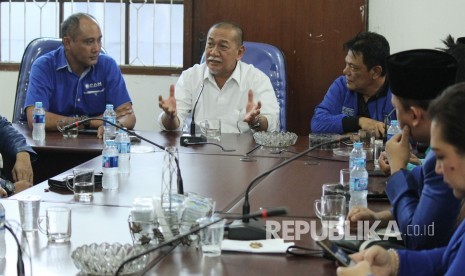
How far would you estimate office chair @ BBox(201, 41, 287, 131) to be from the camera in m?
4.46

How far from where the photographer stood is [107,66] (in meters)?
4.33

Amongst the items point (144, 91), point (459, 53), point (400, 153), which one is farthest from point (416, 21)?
point (400, 153)

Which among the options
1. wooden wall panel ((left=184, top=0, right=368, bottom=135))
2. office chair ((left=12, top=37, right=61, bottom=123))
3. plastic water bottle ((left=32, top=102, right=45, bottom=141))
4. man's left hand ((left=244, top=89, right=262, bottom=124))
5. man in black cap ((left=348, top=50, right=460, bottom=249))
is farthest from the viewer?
wooden wall panel ((left=184, top=0, right=368, bottom=135))

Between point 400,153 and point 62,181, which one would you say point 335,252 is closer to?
point 400,153

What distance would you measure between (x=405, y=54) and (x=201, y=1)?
2.94 m

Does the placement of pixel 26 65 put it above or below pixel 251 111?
above

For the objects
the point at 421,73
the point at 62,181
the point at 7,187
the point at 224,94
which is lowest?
the point at 7,187

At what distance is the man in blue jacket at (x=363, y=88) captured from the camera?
3959 millimetres

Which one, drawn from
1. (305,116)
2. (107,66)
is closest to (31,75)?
(107,66)

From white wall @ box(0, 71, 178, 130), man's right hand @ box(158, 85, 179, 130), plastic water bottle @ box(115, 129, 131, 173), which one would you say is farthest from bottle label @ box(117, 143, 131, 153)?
white wall @ box(0, 71, 178, 130)

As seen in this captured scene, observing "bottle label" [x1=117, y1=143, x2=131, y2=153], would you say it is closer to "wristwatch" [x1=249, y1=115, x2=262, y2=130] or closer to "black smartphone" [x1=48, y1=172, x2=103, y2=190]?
"black smartphone" [x1=48, y1=172, x2=103, y2=190]

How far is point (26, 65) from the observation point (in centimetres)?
441

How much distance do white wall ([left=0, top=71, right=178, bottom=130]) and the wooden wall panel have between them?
348 mm

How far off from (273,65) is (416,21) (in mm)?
1068
